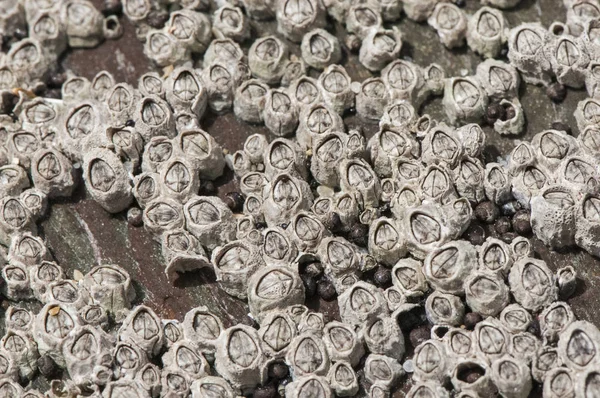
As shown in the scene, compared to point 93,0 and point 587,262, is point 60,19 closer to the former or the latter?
point 93,0

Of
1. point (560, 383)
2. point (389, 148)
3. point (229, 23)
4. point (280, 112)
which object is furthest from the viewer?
point (229, 23)

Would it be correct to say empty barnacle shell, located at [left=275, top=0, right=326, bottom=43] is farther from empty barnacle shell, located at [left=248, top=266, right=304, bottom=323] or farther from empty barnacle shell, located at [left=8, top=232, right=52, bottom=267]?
empty barnacle shell, located at [left=8, top=232, right=52, bottom=267]

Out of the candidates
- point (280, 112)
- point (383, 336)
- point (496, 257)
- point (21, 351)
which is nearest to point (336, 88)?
point (280, 112)

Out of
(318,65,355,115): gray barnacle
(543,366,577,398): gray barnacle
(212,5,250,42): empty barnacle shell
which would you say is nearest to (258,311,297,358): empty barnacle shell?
(543,366,577,398): gray barnacle

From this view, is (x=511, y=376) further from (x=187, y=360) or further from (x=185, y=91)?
(x=185, y=91)

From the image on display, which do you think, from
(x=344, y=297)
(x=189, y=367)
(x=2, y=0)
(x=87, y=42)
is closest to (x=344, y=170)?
(x=344, y=297)

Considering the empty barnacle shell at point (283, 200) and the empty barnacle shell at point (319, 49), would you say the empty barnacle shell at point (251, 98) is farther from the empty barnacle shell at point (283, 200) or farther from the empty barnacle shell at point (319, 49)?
the empty barnacle shell at point (283, 200)
